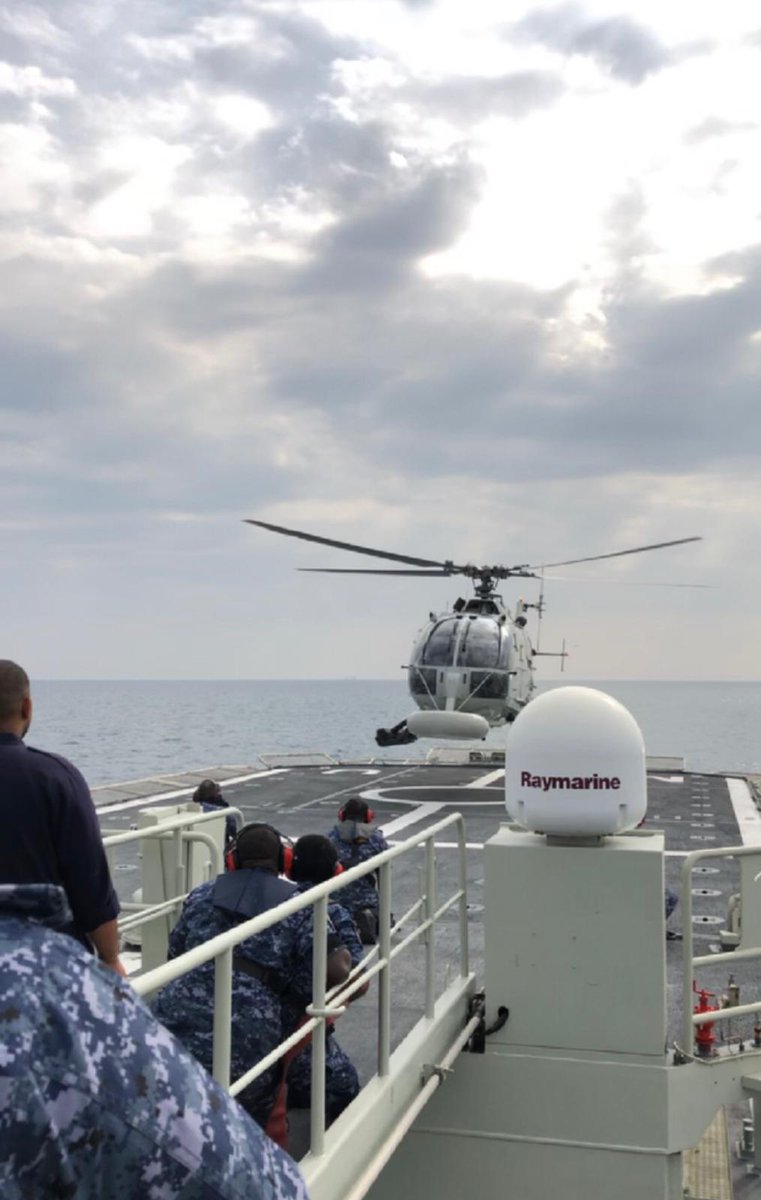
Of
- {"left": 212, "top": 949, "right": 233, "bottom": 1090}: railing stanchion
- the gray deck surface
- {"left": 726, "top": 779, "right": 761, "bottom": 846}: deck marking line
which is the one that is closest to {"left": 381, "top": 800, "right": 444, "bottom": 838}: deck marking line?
the gray deck surface

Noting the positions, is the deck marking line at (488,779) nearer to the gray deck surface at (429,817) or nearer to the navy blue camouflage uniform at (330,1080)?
the gray deck surface at (429,817)

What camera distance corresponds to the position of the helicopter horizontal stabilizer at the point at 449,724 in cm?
2491

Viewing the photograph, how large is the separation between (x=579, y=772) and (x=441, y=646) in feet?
68.5

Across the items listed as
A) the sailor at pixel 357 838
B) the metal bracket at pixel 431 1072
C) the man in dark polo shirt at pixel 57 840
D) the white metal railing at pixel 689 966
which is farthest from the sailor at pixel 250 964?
the sailor at pixel 357 838

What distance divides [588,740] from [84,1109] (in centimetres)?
518

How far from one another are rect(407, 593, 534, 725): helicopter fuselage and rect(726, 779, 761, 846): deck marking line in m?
5.67

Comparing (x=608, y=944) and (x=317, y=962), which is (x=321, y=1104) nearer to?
(x=317, y=962)

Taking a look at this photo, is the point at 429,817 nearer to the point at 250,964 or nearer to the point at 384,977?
the point at 384,977

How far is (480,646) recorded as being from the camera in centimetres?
2677

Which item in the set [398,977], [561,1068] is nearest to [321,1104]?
[561,1068]

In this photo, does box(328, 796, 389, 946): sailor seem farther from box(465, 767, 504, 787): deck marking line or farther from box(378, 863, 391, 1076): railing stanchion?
box(465, 767, 504, 787): deck marking line

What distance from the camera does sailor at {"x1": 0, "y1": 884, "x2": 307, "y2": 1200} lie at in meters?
1.33

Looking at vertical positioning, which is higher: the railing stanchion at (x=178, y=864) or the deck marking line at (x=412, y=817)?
the railing stanchion at (x=178, y=864)

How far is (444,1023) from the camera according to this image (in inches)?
241
